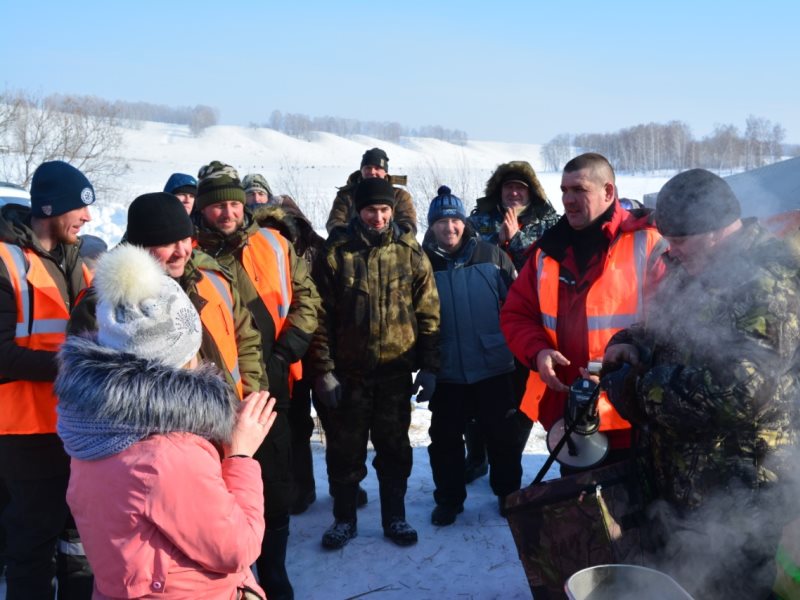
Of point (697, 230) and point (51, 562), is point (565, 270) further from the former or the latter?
point (51, 562)

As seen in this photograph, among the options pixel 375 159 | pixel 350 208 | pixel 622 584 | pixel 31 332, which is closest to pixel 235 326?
pixel 31 332

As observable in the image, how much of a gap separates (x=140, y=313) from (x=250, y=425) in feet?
1.59

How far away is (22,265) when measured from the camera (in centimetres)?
282

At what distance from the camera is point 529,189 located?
518cm

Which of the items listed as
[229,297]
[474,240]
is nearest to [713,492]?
[229,297]

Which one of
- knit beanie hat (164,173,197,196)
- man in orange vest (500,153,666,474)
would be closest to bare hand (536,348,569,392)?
man in orange vest (500,153,666,474)

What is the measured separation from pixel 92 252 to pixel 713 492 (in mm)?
4870

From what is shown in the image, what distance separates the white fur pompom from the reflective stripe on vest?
1233 mm

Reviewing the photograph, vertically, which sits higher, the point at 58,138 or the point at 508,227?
the point at 58,138

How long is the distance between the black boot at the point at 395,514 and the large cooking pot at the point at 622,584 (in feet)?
6.69

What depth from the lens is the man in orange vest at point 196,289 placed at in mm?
2564

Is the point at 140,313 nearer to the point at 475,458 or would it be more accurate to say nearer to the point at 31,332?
the point at 31,332

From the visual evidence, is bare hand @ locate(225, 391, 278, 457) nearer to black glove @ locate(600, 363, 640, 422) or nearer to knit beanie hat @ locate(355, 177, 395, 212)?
black glove @ locate(600, 363, 640, 422)

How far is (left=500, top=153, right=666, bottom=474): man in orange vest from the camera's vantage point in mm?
2996
